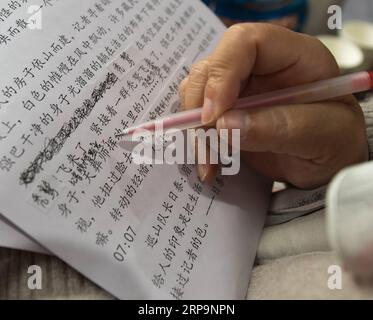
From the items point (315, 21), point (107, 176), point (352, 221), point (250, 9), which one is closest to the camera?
point (352, 221)

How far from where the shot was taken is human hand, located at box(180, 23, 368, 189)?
34 centimetres

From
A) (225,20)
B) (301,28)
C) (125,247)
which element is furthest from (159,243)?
(301,28)

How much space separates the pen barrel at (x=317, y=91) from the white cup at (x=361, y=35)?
567 mm

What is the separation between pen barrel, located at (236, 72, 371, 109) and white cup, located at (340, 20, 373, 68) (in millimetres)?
567

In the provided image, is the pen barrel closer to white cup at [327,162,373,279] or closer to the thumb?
the thumb

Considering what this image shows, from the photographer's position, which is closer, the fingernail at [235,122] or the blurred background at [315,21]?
the fingernail at [235,122]

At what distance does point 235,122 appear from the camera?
0.33 metres

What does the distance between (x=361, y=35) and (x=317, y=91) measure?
2.21 feet

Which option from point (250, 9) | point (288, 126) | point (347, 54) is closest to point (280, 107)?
point (288, 126)

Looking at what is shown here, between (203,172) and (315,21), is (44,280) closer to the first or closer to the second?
(203,172)

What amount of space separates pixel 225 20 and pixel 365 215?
2.05ft

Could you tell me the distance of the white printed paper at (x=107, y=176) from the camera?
0.98ft
